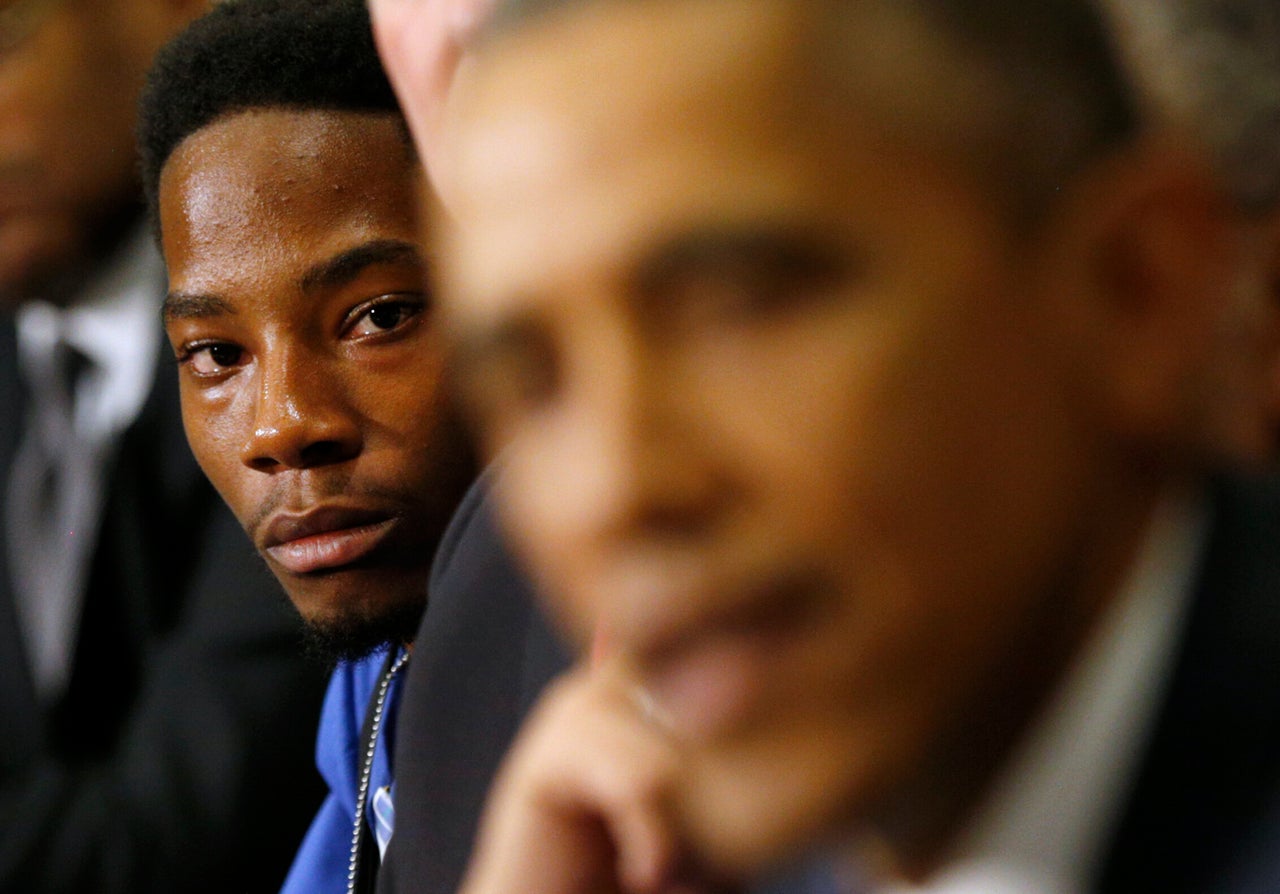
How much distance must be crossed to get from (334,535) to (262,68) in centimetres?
22

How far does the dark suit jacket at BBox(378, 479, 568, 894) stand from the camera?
53 cm

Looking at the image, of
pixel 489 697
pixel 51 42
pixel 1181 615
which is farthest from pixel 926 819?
pixel 51 42

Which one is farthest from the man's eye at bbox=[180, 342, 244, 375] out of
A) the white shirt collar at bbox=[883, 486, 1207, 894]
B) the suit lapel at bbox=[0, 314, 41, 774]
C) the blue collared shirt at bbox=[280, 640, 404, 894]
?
the white shirt collar at bbox=[883, 486, 1207, 894]

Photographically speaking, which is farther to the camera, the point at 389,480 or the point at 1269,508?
the point at 389,480

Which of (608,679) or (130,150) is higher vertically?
(130,150)

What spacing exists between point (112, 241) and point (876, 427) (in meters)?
0.78

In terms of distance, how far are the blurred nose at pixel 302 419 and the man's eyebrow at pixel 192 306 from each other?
1.8 inches

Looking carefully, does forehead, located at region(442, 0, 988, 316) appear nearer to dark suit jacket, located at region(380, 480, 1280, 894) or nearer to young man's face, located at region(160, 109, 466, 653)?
dark suit jacket, located at region(380, 480, 1280, 894)

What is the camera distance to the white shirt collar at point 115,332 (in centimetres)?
93

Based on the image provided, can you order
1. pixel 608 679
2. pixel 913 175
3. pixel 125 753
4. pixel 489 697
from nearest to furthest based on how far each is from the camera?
pixel 913 175, pixel 608 679, pixel 489 697, pixel 125 753

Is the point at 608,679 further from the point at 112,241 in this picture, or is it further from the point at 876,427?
the point at 112,241

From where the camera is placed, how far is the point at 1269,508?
11.1 inches

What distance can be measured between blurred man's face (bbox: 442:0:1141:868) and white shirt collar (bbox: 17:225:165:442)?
705mm

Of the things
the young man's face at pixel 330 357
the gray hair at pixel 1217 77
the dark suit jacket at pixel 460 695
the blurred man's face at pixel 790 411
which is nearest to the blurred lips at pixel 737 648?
the blurred man's face at pixel 790 411
